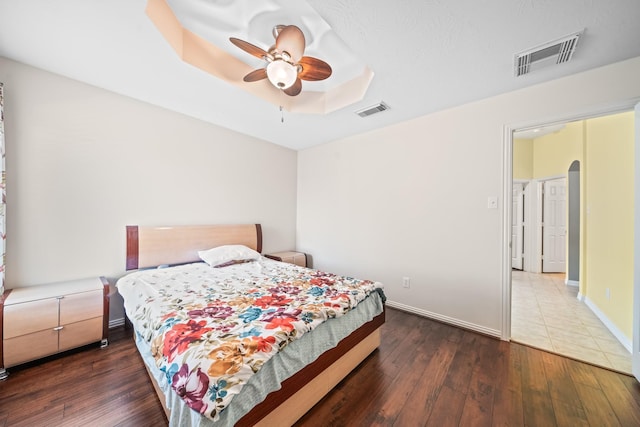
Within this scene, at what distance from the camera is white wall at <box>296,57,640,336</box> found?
85.7 inches

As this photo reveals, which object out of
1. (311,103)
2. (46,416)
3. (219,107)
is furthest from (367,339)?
(219,107)

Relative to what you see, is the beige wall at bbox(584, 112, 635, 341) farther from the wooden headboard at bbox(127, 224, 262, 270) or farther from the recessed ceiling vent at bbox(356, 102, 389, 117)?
the wooden headboard at bbox(127, 224, 262, 270)

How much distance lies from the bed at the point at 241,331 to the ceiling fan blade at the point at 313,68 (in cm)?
188

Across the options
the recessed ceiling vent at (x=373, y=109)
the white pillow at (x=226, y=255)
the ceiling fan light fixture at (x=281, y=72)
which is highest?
the recessed ceiling vent at (x=373, y=109)

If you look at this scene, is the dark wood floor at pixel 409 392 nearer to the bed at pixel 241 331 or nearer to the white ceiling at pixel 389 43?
the bed at pixel 241 331

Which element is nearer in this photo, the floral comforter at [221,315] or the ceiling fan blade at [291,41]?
the floral comforter at [221,315]

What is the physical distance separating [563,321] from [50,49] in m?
5.79

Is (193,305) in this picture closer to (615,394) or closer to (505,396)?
(505,396)

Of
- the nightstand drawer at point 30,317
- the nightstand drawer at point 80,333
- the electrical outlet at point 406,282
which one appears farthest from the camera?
the electrical outlet at point 406,282

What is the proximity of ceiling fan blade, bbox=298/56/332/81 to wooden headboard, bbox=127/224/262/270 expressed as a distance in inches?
91.1

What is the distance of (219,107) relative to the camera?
2.83 m

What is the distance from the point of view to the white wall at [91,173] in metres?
2.09

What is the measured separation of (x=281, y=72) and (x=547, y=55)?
6.82ft

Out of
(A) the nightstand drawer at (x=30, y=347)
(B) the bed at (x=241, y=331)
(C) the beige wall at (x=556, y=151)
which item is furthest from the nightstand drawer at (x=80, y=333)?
(C) the beige wall at (x=556, y=151)
